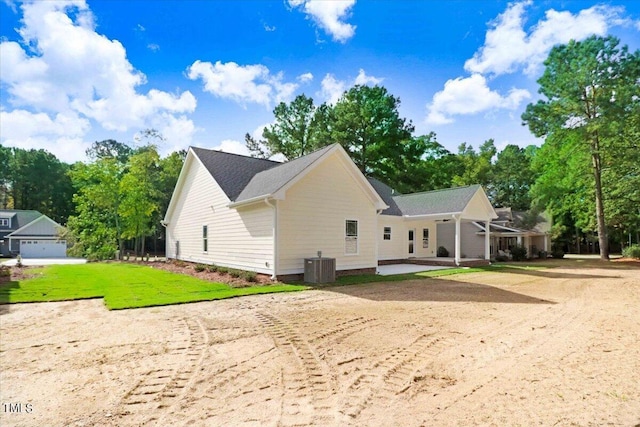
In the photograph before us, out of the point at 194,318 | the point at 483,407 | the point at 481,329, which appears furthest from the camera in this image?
the point at 194,318

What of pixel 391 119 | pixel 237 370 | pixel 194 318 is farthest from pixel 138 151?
pixel 237 370

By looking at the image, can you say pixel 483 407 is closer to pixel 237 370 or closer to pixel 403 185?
pixel 237 370

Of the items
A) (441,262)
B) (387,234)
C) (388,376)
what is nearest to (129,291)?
(388,376)

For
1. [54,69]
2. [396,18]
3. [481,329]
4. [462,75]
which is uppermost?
[462,75]

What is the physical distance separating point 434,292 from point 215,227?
10.7 metres

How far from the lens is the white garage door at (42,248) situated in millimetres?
39188

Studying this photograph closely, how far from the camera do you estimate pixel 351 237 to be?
1470 cm

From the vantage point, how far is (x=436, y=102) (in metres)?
24.6

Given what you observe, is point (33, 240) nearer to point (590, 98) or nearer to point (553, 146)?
point (553, 146)

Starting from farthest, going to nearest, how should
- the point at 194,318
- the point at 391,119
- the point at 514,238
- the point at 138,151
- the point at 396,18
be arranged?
the point at 138,151 → the point at 391,119 → the point at 514,238 → the point at 396,18 → the point at 194,318

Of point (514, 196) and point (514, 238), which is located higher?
point (514, 196)

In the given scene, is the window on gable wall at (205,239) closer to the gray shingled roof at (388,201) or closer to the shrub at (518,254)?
the gray shingled roof at (388,201)

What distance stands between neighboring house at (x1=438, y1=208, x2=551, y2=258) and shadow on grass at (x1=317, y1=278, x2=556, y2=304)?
13070 mm

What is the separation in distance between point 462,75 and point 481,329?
68.8 ft
